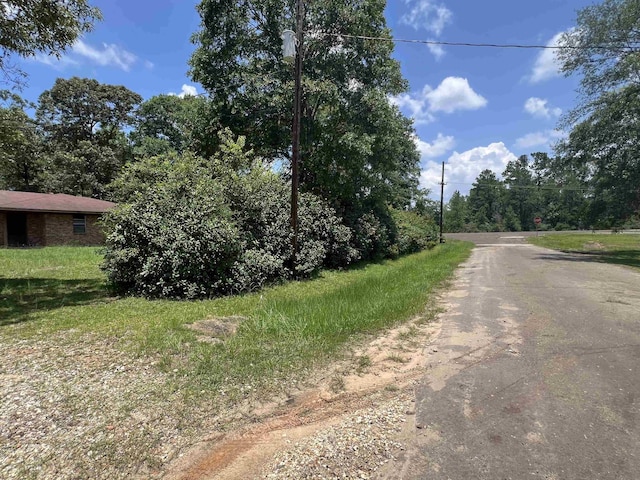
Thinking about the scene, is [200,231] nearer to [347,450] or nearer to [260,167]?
[260,167]

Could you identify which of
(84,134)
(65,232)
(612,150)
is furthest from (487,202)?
(65,232)

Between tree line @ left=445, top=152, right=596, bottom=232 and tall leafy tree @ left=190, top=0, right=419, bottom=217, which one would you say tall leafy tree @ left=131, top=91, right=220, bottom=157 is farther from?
tree line @ left=445, top=152, right=596, bottom=232

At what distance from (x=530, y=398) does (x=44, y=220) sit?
25740 mm

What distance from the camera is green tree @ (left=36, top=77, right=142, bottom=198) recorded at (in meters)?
32.2

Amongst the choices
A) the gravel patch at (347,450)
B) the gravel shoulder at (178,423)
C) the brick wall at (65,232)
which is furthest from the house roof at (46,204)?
the gravel patch at (347,450)

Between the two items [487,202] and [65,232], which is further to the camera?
[487,202]

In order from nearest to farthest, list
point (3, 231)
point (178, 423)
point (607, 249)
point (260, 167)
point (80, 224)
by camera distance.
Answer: point (178, 423) < point (260, 167) < point (3, 231) < point (80, 224) < point (607, 249)

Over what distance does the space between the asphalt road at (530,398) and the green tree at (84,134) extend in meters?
34.0

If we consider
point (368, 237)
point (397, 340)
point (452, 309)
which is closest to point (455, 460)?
point (397, 340)

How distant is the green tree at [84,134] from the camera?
32.2 meters

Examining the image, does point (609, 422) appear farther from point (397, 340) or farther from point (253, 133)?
point (253, 133)

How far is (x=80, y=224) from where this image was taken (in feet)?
76.1

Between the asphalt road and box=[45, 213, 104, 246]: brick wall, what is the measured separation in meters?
22.5

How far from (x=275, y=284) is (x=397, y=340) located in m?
5.95
